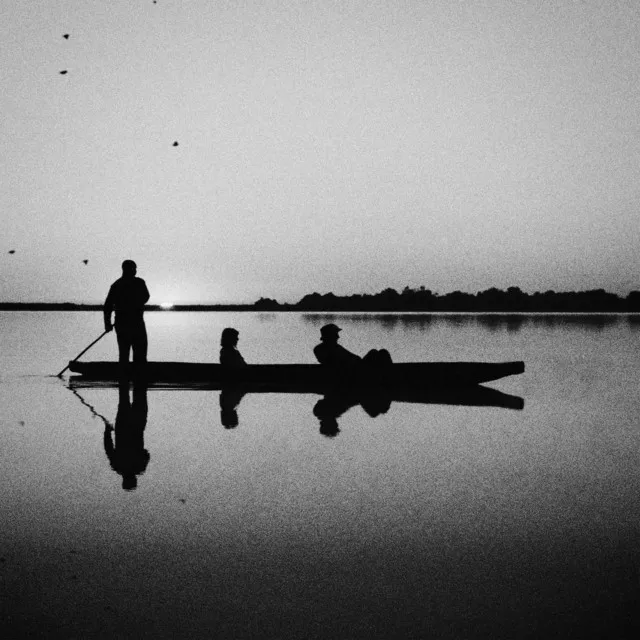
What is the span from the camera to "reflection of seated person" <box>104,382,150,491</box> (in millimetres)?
6445

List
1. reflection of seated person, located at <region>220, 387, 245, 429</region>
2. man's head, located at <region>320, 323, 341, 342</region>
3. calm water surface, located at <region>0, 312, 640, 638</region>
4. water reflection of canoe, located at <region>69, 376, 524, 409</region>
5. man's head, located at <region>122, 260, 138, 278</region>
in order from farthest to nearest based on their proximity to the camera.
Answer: man's head, located at <region>122, 260, 138, 278</region> → man's head, located at <region>320, 323, 341, 342</region> → water reflection of canoe, located at <region>69, 376, 524, 409</region> → reflection of seated person, located at <region>220, 387, 245, 429</region> → calm water surface, located at <region>0, 312, 640, 638</region>

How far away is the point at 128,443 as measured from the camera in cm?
798

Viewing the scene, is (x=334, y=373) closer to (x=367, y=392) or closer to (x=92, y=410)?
(x=367, y=392)

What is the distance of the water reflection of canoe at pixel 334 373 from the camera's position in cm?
1352

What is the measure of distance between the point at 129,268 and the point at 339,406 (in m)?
5.43

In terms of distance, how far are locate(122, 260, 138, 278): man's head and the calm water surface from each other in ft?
15.5

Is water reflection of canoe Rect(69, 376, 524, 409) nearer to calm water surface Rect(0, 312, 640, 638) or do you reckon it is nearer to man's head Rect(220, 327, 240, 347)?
man's head Rect(220, 327, 240, 347)

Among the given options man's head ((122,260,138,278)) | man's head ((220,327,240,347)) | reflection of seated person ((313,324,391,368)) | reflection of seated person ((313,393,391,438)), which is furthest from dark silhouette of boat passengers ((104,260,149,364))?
reflection of seated person ((313,393,391,438))

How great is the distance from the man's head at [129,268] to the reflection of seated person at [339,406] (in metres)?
4.84

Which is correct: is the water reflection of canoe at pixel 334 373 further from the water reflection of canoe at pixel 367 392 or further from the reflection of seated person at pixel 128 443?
the reflection of seated person at pixel 128 443

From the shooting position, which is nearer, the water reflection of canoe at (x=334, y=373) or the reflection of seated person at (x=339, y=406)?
the reflection of seated person at (x=339, y=406)

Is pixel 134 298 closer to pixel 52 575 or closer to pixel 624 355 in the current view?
pixel 52 575

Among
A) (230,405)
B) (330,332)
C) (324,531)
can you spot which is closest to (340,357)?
(330,332)

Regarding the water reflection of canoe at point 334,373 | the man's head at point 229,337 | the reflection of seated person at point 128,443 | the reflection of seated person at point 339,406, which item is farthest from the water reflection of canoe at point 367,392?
the reflection of seated person at point 128,443
